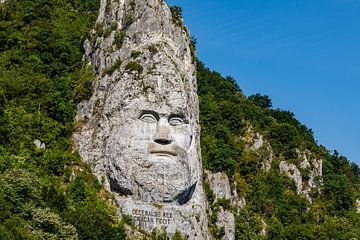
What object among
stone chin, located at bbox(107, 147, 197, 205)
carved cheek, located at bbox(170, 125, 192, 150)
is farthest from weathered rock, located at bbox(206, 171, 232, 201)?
stone chin, located at bbox(107, 147, 197, 205)

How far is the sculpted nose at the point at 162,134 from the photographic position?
4972 centimetres

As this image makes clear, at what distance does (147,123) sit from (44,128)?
7485mm

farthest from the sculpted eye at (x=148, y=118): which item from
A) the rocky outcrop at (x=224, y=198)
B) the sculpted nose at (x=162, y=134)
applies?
the rocky outcrop at (x=224, y=198)

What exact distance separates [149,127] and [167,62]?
5753mm

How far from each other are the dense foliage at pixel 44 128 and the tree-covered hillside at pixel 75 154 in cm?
8

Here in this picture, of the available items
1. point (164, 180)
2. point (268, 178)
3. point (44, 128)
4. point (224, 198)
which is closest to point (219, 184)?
point (224, 198)

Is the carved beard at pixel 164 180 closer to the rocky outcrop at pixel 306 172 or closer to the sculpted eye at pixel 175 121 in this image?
the sculpted eye at pixel 175 121

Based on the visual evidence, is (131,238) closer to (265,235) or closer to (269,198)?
(265,235)

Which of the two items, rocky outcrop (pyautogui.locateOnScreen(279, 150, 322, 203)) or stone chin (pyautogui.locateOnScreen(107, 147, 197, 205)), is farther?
rocky outcrop (pyautogui.locateOnScreen(279, 150, 322, 203))

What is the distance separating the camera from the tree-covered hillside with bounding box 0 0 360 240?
4219 centimetres

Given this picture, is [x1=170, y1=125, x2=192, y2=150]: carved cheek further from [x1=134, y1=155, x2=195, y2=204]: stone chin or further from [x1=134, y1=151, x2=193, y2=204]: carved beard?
[x1=134, y1=155, x2=195, y2=204]: stone chin

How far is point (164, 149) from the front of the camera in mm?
49656

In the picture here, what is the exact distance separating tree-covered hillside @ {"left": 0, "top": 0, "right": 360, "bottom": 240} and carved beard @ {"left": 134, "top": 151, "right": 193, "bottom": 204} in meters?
2.94

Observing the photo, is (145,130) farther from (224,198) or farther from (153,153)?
(224,198)
